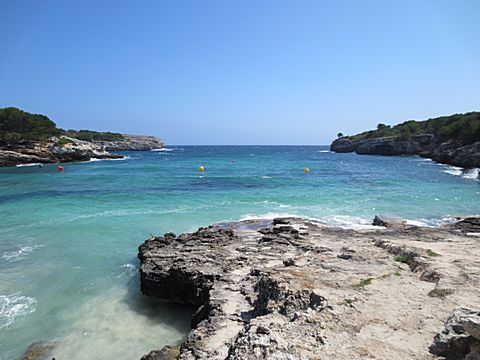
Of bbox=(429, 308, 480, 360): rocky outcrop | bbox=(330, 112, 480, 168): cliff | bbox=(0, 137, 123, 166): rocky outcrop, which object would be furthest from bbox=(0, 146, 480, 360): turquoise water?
bbox=(0, 137, 123, 166): rocky outcrop

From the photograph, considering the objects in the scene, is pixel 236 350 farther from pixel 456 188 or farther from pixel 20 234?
pixel 456 188

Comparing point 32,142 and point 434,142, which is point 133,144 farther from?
point 434,142

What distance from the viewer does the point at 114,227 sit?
2039 cm

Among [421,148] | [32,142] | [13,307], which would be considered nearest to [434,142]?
[421,148]

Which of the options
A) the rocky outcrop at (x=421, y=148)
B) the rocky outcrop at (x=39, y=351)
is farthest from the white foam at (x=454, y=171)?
the rocky outcrop at (x=39, y=351)

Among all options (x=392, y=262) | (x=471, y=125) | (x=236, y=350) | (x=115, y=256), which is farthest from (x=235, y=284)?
(x=471, y=125)

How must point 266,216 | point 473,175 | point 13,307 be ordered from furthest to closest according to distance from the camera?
1. point 473,175
2. point 266,216
3. point 13,307

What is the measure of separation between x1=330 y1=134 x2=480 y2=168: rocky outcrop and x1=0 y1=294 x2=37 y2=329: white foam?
209ft

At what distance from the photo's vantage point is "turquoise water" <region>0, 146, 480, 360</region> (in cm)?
995

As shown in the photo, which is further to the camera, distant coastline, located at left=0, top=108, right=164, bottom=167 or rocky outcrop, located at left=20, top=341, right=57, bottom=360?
distant coastline, located at left=0, top=108, right=164, bottom=167

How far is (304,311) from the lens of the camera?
7.00 m

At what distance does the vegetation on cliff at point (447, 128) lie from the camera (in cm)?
6581

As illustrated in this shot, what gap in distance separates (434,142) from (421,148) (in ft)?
16.5

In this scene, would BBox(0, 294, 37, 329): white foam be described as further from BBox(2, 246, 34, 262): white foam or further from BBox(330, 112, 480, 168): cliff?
BBox(330, 112, 480, 168): cliff
